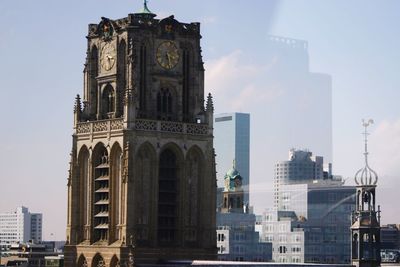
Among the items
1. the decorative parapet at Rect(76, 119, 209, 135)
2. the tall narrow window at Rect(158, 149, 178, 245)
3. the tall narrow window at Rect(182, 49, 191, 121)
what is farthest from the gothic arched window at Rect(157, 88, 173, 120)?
the tall narrow window at Rect(158, 149, 178, 245)

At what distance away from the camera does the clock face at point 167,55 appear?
137 meters

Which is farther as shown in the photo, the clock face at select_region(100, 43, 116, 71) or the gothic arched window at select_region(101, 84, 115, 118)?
the gothic arched window at select_region(101, 84, 115, 118)

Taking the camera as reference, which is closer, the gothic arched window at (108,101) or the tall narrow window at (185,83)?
the gothic arched window at (108,101)

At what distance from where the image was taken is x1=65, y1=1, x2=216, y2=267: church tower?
440 ft

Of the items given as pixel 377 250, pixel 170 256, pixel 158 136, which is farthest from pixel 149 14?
pixel 377 250

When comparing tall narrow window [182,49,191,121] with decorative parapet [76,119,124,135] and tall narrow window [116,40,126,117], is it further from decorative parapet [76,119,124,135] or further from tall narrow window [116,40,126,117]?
decorative parapet [76,119,124,135]

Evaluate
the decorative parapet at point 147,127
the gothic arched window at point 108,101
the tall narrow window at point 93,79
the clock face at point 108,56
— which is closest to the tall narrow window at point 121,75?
the clock face at point 108,56

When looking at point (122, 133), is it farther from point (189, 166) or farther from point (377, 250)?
point (377, 250)

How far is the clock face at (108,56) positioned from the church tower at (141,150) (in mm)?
94

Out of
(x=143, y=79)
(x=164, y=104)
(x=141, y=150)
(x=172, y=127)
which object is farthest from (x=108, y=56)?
(x=141, y=150)

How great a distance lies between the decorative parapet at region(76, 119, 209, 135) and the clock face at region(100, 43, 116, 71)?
212 inches

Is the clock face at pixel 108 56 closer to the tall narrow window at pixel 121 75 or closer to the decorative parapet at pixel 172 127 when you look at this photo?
the tall narrow window at pixel 121 75

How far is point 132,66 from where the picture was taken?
135 meters

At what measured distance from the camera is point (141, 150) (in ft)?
441
